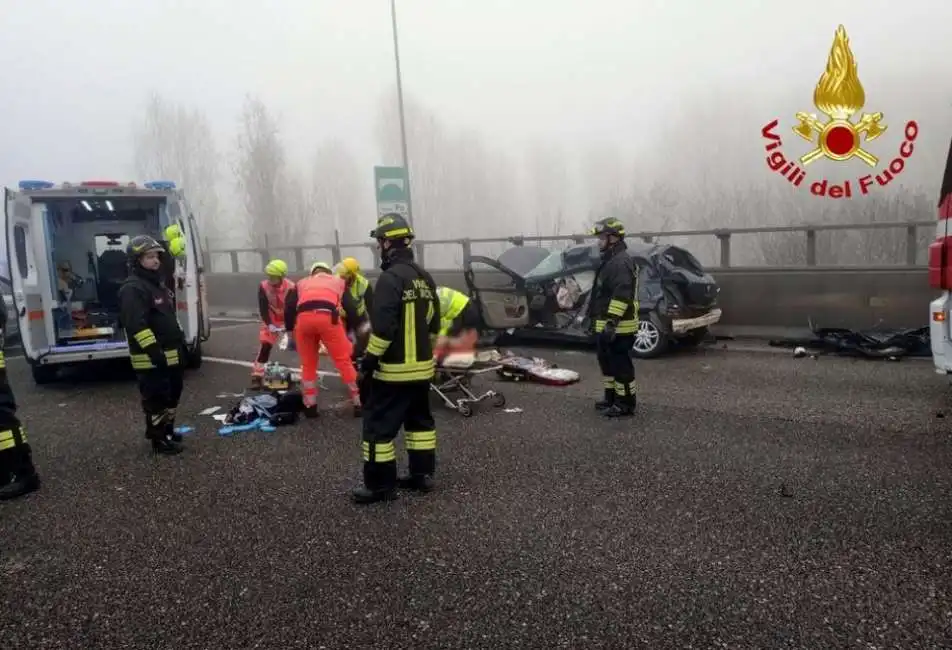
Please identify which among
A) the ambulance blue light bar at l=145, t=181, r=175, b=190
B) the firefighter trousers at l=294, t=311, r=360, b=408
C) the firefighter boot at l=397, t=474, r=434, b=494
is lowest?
the firefighter boot at l=397, t=474, r=434, b=494

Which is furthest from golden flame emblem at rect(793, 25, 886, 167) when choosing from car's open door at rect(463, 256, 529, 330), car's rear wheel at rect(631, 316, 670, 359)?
car's open door at rect(463, 256, 529, 330)

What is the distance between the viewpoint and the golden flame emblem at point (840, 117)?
35.4 ft

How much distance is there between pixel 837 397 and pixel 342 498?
191 inches

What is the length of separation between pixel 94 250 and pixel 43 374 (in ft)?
8.98

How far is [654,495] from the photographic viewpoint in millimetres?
4414

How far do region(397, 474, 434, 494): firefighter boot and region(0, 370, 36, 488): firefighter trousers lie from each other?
2562 mm

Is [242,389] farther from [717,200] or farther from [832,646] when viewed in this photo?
[717,200]

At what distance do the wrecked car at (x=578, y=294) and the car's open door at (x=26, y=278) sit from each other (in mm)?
5427

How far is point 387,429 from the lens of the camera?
4.45 meters

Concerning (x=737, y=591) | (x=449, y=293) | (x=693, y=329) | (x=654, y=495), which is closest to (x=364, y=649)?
(x=737, y=591)

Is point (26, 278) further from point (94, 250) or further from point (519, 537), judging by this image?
point (519, 537)

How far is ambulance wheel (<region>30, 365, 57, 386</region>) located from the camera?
8906mm

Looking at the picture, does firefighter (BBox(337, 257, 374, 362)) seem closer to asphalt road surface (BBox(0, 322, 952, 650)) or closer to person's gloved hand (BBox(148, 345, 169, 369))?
asphalt road surface (BBox(0, 322, 952, 650))

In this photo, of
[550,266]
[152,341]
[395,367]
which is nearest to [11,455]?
[152,341]
